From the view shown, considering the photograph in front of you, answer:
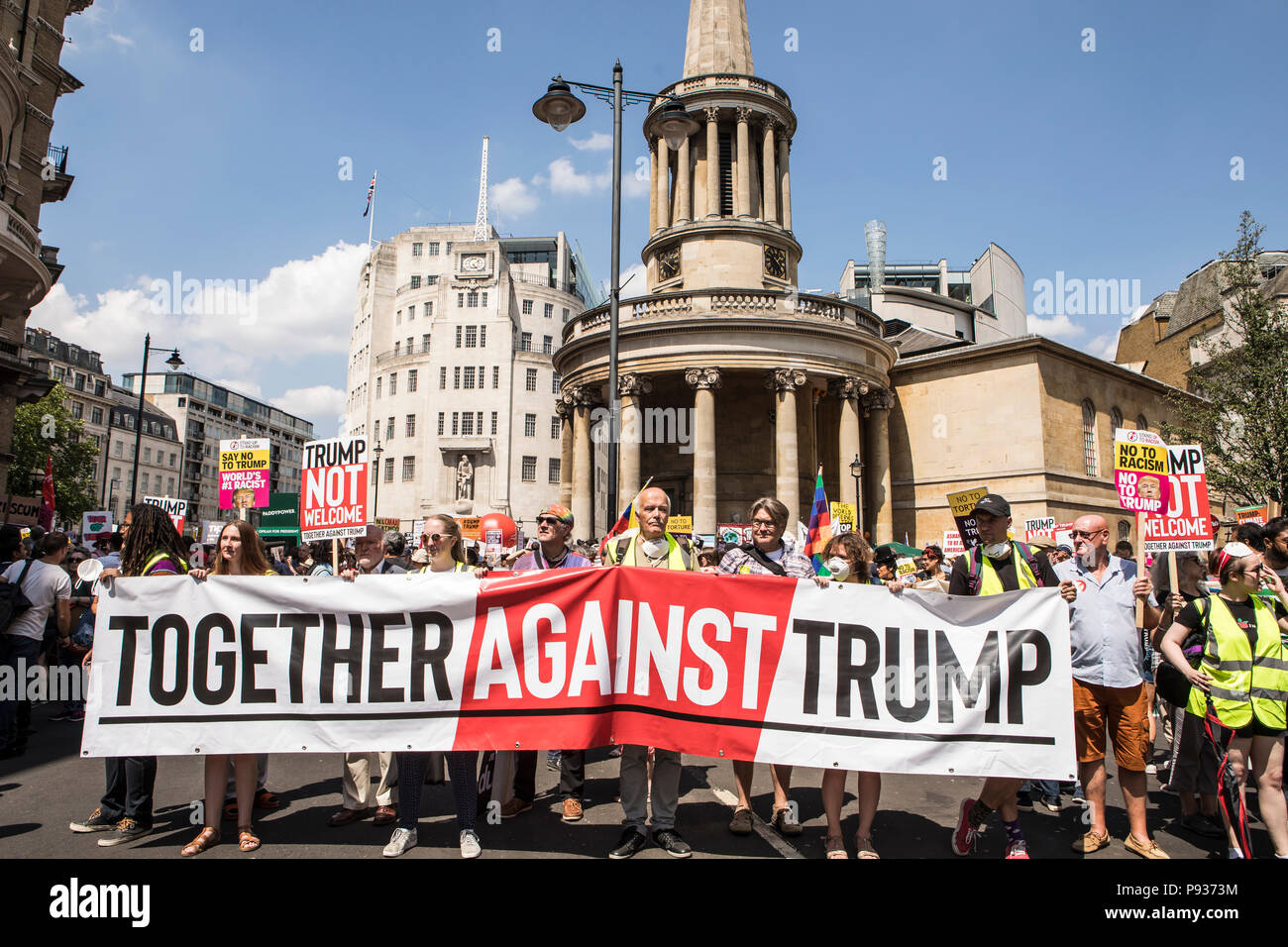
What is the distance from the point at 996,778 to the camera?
16.4ft

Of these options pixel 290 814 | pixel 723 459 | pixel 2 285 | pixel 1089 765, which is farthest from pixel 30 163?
Answer: pixel 1089 765

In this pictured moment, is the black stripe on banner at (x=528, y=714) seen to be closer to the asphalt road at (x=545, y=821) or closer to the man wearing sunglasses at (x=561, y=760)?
the asphalt road at (x=545, y=821)

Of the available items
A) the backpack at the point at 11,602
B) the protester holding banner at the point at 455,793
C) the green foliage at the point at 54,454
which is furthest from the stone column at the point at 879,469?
the green foliage at the point at 54,454

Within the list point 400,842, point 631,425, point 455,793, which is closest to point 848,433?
point 631,425

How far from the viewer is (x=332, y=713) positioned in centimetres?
513

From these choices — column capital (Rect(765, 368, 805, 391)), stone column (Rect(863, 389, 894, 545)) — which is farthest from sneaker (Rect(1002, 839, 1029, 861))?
stone column (Rect(863, 389, 894, 545))

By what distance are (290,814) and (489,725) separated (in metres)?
2.21

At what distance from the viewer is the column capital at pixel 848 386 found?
30.5m

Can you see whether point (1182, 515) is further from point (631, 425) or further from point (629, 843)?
point (631, 425)

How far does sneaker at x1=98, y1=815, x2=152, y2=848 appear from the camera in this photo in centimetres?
517

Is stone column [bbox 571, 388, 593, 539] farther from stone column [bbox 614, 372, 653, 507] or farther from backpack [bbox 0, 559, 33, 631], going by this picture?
backpack [bbox 0, 559, 33, 631]

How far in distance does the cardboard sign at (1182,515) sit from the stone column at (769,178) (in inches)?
1167

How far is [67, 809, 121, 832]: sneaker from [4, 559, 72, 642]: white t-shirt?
3.14m

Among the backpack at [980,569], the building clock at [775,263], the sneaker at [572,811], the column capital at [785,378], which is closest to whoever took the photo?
the backpack at [980,569]
